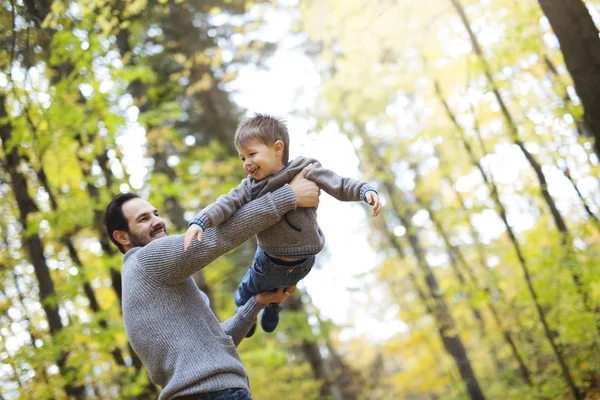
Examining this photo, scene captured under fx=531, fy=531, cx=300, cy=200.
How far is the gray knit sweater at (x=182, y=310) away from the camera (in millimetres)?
2264

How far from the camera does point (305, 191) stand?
2.49 metres

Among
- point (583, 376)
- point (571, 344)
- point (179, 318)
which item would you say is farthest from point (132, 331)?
point (571, 344)

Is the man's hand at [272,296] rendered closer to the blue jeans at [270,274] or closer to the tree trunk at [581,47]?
the blue jeans at [270,274]

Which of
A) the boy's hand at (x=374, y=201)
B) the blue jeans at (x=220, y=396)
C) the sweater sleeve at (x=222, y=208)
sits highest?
the sweater sleeve at (x=222, y=208)

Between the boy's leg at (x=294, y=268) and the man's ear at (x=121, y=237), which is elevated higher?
the man's ear at (x=121, y=237)

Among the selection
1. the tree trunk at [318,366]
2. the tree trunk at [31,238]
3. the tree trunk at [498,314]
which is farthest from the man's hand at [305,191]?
the tree trunk at [318,366]

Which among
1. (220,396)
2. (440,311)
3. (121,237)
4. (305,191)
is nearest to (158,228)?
(121,237)

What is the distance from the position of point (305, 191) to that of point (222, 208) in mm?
403

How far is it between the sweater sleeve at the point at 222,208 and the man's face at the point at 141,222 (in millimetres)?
488

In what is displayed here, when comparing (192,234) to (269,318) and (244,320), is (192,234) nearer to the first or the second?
(244,320)

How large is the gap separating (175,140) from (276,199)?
8.52 meters

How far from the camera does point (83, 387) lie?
6645 millimetres

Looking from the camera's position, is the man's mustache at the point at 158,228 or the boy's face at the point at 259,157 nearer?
the boy's face at the point at 259,157

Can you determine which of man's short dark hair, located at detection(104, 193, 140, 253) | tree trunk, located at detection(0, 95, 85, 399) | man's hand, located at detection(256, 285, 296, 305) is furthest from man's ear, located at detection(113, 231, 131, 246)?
tree trunk, located at detection(0, 95, 85, 399)
